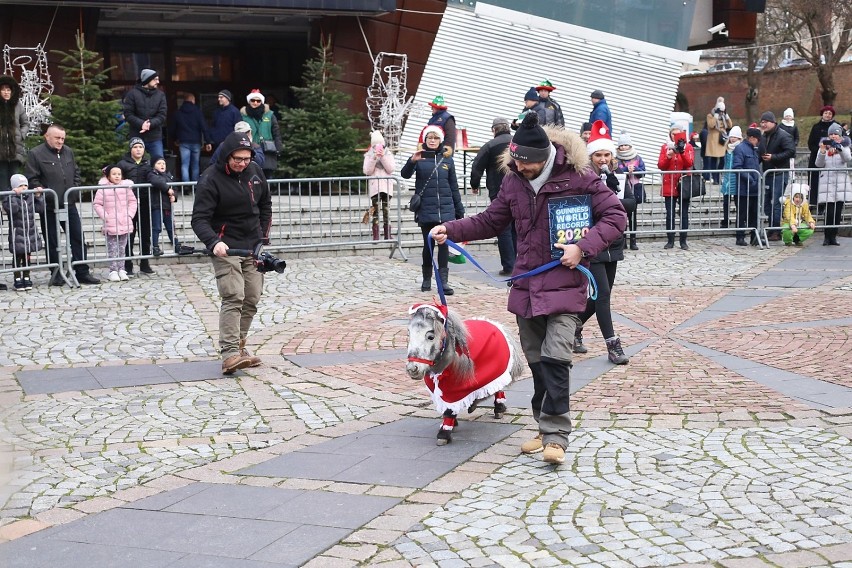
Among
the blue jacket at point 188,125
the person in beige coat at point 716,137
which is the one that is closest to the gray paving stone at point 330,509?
the blue jacket at point 188,125

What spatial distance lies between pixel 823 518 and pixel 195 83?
797 inches

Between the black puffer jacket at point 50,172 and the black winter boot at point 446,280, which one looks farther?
the black puffer jacket at point 50,172

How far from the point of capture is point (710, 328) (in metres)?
10.2

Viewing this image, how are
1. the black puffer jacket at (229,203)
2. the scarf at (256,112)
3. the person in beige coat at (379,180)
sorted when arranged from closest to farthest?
the black puffer jacket at (229,203) < the person in beige coat at (379,180) < the scarf at (256,112)

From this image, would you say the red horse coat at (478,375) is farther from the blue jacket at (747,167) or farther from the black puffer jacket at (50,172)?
the blue jacket at (747,167)

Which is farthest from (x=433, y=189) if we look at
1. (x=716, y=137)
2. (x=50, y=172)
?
(x=716, y=137)

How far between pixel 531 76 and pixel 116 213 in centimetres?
1219

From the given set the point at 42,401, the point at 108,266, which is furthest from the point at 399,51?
the point at 42,401

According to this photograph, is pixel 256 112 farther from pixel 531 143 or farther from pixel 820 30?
pixel 820 30

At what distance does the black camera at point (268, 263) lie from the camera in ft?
28.3

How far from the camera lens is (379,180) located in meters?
15.4

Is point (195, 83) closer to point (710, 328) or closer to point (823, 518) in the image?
point (710, 328)

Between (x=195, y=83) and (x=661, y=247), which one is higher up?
(x=195, y=83)

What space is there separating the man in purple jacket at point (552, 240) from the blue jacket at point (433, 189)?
5.95m
